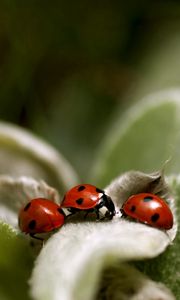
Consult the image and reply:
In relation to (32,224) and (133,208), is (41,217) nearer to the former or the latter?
(32,224)

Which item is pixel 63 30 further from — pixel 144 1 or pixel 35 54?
pixel 144 1

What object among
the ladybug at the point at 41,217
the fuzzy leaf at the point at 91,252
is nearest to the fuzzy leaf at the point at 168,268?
the fuzzy leaf at the point at 91,252

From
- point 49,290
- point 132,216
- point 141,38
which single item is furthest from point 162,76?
point 49,290

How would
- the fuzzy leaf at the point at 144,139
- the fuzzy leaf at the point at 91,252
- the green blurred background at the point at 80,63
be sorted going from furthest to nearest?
the green blurred background at the point at 80,63 → the fuzzy leaf at the point at 144,139 → the fuzzy leaf at the point at 91,252

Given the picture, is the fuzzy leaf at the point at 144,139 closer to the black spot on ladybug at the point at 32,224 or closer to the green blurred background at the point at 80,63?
the green blurred background at the point at 80,63

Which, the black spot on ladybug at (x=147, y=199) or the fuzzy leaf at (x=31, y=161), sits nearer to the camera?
the black spot on ladybug at (x=147, y=199)

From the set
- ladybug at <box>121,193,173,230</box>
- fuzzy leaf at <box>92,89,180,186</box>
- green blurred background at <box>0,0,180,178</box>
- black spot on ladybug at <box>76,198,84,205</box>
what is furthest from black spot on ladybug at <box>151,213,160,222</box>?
green blurred background at <box>0,0,180,178</box>

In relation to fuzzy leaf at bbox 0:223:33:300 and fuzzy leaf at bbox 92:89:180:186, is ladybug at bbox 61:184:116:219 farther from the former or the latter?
fuzzy leaf at bbox 92:89:180:186
